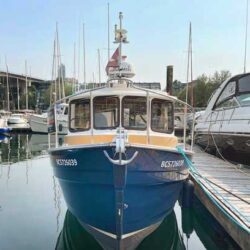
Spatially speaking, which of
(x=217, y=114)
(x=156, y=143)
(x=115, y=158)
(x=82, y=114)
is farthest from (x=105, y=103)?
(x=217, y=114)

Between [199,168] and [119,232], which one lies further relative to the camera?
[199,168]

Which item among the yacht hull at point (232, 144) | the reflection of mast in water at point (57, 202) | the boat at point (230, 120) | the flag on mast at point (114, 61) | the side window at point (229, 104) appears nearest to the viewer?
the flag on mast at point (114, 61)

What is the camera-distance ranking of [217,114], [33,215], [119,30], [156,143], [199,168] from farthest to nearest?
[217,114], [199,168], [33,215], [119,30], [156,143]

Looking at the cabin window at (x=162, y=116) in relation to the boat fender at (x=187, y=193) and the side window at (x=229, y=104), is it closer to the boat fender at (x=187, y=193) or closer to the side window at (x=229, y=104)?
the boat fender at (x=187, y=193)

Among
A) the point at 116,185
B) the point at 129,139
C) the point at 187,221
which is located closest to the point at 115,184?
the point at 116,185

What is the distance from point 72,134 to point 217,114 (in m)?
8.57

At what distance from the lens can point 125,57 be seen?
30.7 ft

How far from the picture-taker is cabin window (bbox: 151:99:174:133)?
8422mm

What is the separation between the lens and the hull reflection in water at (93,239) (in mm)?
8289

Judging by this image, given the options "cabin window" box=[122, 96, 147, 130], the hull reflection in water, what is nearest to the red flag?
"cabin window" box=[122, 96, 147, 130]

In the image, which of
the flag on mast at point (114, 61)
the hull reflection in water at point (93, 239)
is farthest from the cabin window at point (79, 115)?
the hull reflection in water at point (93, 239)

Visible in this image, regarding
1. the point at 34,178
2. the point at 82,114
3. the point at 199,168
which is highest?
the point at 82,114

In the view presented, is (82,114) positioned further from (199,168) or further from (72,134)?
(199,168)

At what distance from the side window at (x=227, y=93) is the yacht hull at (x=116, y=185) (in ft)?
24.9
